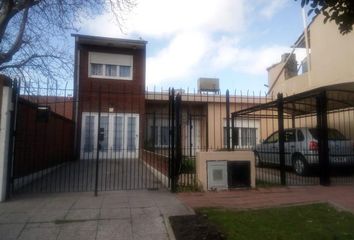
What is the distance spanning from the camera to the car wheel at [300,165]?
34.7 ft

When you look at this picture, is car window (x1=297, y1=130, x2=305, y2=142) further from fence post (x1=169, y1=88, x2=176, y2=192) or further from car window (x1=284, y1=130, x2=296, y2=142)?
fence post (x1=169, y1=88, x2=176, y2=192)

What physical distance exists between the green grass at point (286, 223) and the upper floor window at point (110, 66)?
1268 centimetres

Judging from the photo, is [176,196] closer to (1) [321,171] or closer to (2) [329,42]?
(1) [321,171]

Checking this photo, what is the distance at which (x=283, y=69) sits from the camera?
62.8 ft

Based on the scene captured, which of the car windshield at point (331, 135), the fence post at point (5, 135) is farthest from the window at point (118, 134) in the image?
the car windshield at point (331, 135)

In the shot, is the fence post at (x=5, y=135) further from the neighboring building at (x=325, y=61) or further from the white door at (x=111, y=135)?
the neighboring building at (x=325, y=61)

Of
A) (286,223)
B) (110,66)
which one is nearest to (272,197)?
(286,223)

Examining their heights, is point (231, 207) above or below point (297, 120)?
below

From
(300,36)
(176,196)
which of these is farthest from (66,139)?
(300,36)

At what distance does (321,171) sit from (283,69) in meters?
11.0

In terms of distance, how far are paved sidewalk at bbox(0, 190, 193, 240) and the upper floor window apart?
10810 millimetres

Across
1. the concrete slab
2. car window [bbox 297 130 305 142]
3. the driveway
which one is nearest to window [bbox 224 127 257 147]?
car window [bbox 297 130 305 142]

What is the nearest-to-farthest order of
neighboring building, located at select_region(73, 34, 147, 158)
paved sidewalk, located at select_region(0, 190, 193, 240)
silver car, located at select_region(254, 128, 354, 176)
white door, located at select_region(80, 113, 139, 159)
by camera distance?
paved sidewalk, located at select_region(0, 190, 193, 240) < silver car, located at select_region(254, 128, 354, 176) < white door, located at select_region(80, 113, 139, 159) < neighboring building, located at select_region(73, 34, 147, 158)

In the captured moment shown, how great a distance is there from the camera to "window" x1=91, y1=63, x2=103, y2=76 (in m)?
17.6
